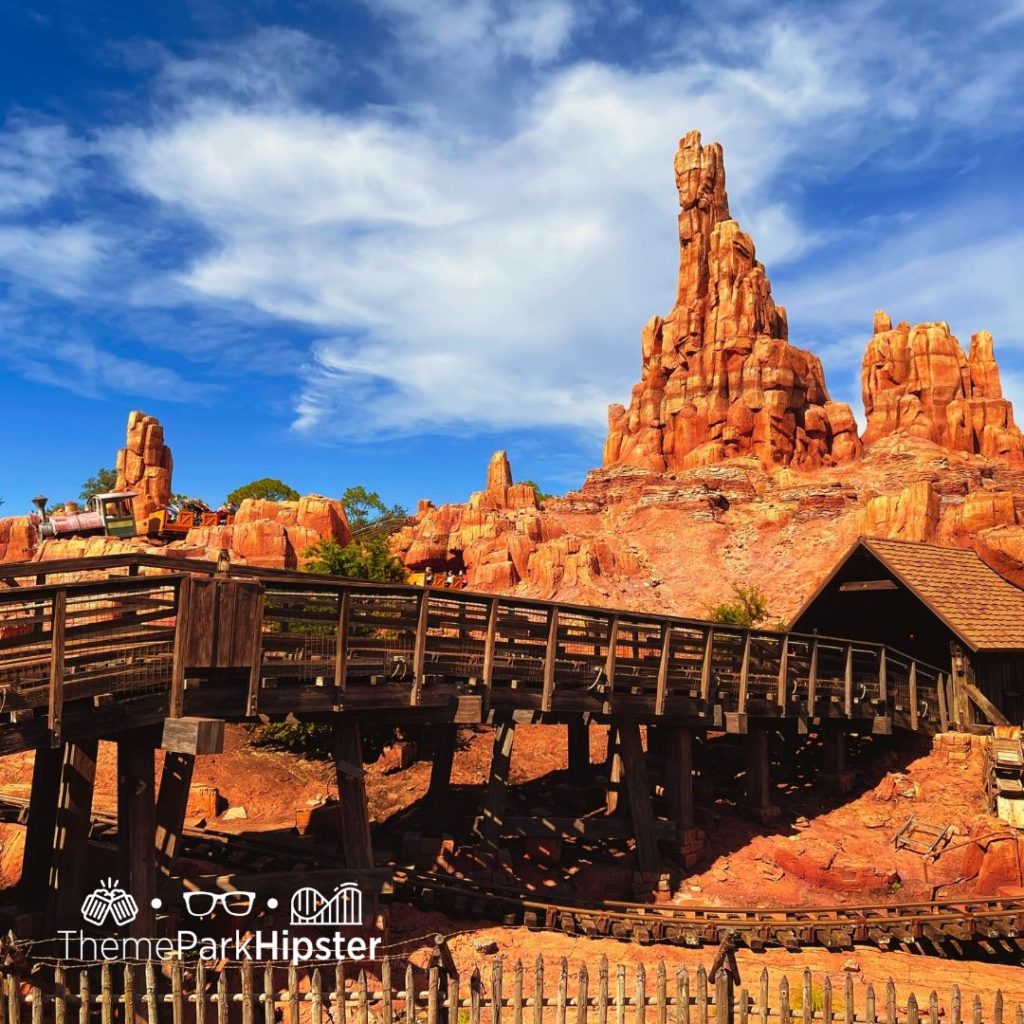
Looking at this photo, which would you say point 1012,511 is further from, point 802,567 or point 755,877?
point 755,877

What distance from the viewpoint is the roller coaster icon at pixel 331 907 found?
10.3 m

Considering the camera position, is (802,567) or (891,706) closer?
(891,706)

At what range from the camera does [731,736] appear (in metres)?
21.2

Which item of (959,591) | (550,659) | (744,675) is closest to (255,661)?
(550,659)

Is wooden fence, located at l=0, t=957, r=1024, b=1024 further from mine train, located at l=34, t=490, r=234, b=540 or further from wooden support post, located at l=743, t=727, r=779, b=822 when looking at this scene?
mine train, located at l=34, t=490, r=234, b=540

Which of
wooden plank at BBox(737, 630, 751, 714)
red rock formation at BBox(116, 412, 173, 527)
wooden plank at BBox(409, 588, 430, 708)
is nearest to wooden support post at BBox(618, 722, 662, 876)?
wooden plank at BBox(737, 630, 751, 714)

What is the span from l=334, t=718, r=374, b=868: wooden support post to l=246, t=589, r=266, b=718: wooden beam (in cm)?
189

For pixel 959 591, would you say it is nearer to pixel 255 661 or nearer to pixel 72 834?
pixel 255 661

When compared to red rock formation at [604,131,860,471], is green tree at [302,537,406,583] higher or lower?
A: lower

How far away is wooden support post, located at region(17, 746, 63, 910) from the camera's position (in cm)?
1024

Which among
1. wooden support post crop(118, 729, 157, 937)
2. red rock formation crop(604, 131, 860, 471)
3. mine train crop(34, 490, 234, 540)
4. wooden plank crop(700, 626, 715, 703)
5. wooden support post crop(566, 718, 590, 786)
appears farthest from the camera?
red rock formation crop(604, 131, 860, 471)

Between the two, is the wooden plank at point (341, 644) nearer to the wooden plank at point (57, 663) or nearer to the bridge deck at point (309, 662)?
the bridge deck at point (309, 662)

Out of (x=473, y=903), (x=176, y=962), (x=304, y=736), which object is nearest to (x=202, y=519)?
(x=304, y=736)

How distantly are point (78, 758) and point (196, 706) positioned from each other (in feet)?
4.45
